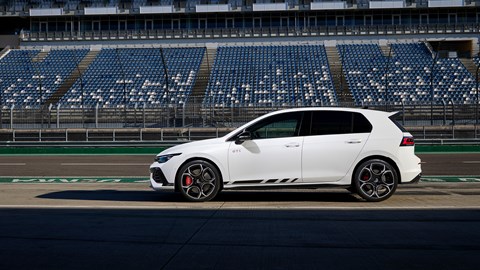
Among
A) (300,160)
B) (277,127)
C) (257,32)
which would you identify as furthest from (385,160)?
(257,32)

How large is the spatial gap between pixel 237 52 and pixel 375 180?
41811 mm

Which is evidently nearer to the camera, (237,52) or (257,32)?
(237,52)

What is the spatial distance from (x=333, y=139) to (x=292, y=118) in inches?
30.6

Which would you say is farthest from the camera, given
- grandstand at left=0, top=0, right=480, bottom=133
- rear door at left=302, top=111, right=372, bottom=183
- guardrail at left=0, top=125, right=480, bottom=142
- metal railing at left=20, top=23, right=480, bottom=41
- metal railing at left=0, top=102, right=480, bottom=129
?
metal railing at left=20, top=23, right=480, bottom=41

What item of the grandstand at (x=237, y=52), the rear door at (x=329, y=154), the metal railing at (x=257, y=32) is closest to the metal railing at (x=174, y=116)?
the grandstand at (x=237, y=52)

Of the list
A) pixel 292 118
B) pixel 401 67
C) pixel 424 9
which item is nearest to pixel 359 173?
pixel 292 118

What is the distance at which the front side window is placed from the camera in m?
10.7

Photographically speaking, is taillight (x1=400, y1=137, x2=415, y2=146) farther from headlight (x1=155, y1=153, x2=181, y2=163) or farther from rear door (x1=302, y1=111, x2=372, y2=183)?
headlight (x1=155, y1=153, x2=181, y2=163)

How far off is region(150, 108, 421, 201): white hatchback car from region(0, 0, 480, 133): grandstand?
2624 centimetres

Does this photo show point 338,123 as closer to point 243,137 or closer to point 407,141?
point 407,141

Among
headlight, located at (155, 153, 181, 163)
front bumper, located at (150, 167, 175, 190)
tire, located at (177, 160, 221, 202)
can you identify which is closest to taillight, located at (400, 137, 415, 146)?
tire, located at (177, 160, 221, 202)

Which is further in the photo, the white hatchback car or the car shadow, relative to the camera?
the car shadow

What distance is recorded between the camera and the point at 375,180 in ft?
34.9

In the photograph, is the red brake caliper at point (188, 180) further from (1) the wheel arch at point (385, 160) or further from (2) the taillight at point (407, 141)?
(2) the taillight at point (407, 141)
